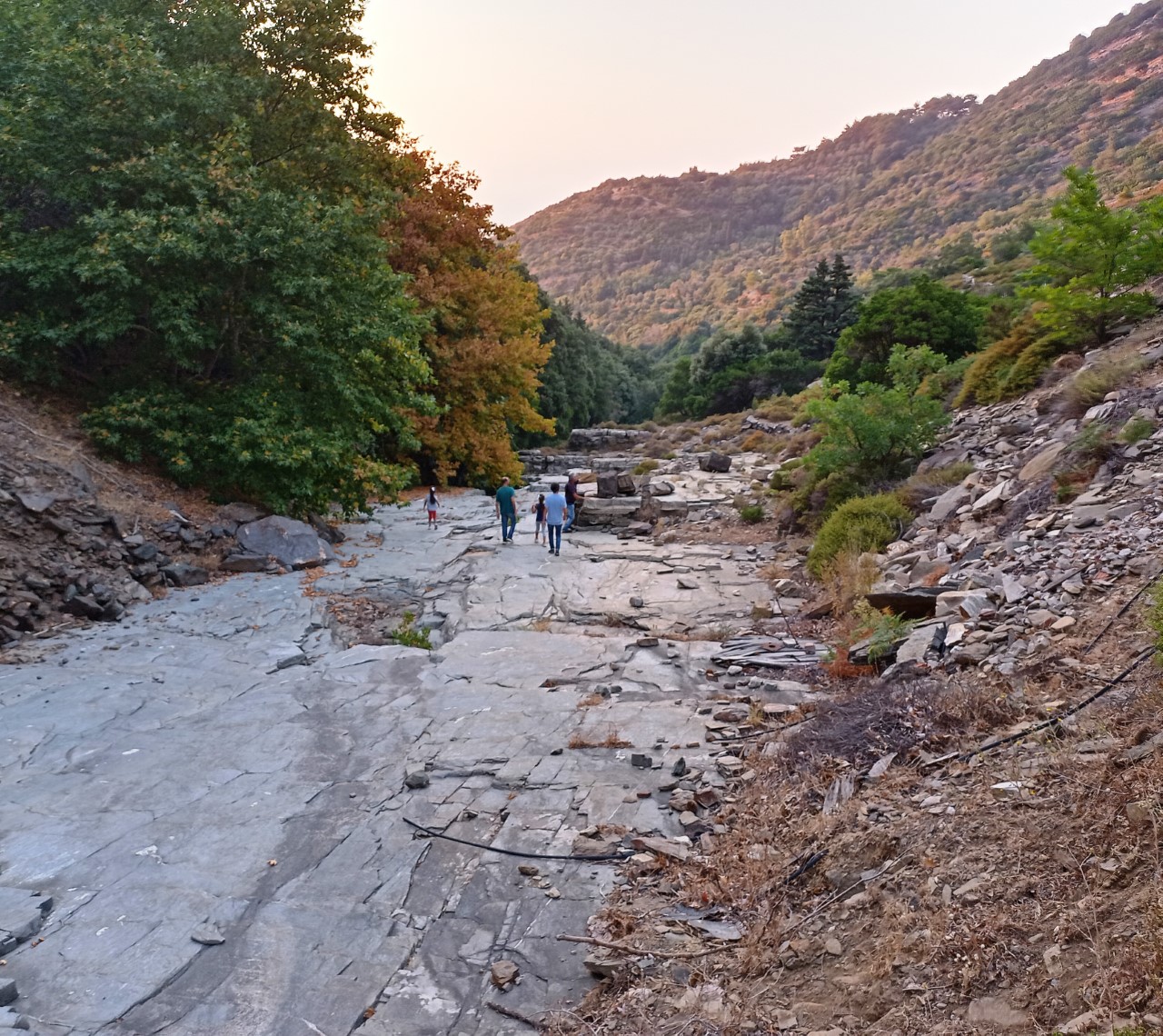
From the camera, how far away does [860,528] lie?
10.8 meters

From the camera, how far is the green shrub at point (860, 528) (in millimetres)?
10633

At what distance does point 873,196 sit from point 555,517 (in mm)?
133762

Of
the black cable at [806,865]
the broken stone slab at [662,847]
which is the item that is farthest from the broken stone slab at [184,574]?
the black cable at [806,865]

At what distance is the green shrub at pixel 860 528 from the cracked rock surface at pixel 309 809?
2.27 metres

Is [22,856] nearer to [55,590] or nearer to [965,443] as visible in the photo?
[55,590]

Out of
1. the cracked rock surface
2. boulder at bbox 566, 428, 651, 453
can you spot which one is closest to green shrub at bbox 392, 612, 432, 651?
the cracked rock surface

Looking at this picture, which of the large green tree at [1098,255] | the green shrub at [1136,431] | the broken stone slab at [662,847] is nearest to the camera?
the broken stone slab at [662,847]

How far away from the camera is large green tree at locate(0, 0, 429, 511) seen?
36.2 ft

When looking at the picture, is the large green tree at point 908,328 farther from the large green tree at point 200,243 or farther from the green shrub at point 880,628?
the green shrub at point 880,628

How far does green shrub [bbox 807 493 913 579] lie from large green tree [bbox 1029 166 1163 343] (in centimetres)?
437

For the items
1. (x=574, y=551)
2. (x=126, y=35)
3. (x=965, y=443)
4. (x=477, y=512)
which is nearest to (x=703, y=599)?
(x=574, y=551)

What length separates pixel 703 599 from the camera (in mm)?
10867

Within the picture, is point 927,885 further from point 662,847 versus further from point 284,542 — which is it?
point 284,542

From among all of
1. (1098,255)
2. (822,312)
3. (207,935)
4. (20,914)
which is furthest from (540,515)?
(822,312)
